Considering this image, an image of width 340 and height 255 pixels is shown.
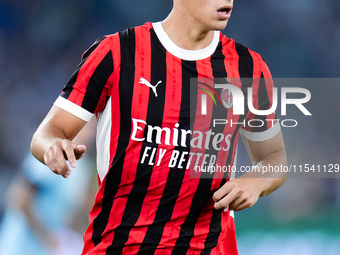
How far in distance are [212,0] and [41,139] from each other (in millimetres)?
736

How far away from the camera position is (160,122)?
193cm

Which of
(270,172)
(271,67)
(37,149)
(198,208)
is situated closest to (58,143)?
(37,149)

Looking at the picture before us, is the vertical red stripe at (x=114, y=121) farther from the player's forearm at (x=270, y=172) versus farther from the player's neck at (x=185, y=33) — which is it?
the player's forearm at (x=270, y=172)

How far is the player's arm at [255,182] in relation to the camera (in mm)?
1828

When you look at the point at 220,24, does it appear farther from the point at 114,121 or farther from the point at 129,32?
the point at 114,121

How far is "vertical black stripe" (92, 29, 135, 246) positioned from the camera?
1.91 meters

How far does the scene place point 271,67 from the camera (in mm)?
4062

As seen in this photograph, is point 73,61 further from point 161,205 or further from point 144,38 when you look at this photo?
point 161,205

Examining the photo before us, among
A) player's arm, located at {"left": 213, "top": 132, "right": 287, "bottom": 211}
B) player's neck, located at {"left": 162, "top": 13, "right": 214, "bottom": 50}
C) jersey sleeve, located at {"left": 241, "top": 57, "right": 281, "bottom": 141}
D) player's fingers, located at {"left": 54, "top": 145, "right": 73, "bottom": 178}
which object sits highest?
player's neck, located at {"left": 162, "top": 13, "right": 214, "bottom": 50}

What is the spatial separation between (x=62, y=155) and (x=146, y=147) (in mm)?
429

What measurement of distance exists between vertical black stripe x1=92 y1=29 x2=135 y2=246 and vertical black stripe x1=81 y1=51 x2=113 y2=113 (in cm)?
5

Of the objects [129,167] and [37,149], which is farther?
[129,167]

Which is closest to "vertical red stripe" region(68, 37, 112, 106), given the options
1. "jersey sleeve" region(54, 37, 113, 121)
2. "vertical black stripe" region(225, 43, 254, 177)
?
"jersey sleeve" region(54, 37, 113, 121)

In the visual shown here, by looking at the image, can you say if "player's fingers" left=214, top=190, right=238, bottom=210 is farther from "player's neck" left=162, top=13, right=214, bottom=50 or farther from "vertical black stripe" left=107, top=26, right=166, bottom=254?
"player's neck" left=162, top=13, right=214, bottom=50
